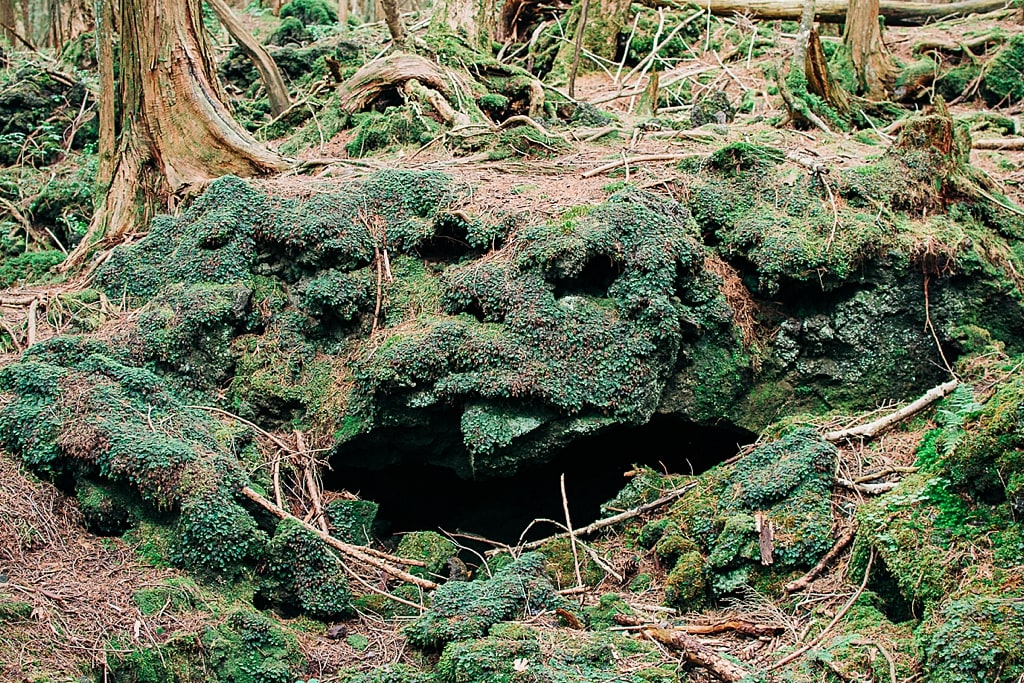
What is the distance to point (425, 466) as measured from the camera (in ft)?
26.2

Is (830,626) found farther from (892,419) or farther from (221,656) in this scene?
(221,656)

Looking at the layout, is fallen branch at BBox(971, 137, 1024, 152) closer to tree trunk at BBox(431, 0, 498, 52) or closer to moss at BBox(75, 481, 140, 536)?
tree trunk at BBox(431, 0, 498, 52)

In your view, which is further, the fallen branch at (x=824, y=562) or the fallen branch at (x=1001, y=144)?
the fallen branch at (x=1001, y=144)

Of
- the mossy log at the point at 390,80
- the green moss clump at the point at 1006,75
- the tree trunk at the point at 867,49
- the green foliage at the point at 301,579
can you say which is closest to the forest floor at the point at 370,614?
the green foliage at the point at 301,579

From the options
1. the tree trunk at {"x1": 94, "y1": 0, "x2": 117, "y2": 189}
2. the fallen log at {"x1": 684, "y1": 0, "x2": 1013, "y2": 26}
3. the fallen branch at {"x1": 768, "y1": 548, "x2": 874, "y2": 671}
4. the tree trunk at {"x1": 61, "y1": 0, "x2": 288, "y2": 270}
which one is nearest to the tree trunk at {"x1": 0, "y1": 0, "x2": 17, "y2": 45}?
the tree trunk at {"x1": 94, "y1": 0, "x2": 117, "y2": 189}

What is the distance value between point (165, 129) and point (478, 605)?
519 cm

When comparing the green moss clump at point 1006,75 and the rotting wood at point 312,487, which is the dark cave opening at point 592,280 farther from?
the green moss clump at point 1006,75

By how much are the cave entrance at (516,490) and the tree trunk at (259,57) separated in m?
5.37

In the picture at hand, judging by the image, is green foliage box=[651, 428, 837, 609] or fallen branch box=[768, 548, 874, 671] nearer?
fallen branch box=[768, 548, 874, 671]

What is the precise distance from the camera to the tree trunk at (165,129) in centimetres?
862

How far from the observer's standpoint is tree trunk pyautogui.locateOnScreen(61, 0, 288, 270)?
8617 mm

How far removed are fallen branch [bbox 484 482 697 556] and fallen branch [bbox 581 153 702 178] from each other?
2879mm

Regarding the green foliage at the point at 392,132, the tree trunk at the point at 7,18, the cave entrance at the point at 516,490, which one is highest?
the tree trunk at the point at 7,18

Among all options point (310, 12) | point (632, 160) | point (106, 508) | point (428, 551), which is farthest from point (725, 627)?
point (310, 12)
